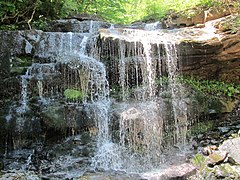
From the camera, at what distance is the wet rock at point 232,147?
564cm

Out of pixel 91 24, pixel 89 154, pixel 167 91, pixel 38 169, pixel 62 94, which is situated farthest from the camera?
pixel 91 24

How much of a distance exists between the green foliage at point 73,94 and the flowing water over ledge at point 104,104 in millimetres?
34

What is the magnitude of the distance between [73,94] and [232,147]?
377cm

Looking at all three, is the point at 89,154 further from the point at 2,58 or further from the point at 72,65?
the point at 2,58

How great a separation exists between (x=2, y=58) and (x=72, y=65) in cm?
173

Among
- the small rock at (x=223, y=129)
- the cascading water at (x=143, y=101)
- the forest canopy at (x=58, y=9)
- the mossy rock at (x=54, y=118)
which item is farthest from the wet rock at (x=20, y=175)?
the forest canopy at (x=58, y=9)

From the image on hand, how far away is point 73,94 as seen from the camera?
6.67 m

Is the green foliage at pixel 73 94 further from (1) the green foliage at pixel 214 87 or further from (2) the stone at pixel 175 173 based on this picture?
(1) the green foliage at pixel 214 87

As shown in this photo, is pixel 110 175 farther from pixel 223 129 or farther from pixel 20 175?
pixel 223 129

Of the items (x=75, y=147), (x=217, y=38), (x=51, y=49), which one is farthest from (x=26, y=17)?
(x=217, y=38)

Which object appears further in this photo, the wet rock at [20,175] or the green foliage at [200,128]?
the green foliage at [200,128]

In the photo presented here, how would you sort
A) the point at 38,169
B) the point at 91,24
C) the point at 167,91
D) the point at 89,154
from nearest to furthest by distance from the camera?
1. the point at 38,169
2. the point at 89,154
3. the point at 167,91
4. the point at 91,24

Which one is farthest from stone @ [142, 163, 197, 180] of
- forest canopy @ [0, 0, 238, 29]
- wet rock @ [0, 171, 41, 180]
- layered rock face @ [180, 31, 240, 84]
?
forest canopy @ [0, 0, 238, 29]

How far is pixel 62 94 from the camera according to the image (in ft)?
22.4
